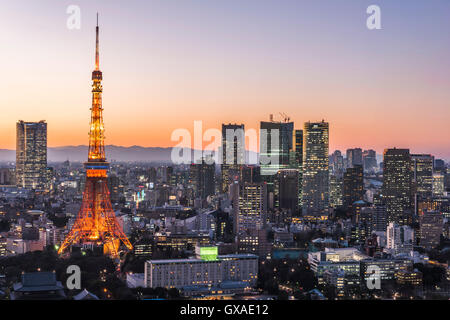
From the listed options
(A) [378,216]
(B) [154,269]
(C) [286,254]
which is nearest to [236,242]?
(C) [286,254]

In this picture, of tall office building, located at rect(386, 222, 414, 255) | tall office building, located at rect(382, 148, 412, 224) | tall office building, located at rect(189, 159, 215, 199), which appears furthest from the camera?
tall office building, located at rect(189, 159, 215, 199)

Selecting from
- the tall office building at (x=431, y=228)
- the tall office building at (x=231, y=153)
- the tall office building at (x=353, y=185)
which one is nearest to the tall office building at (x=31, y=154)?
the tall office building at (x=231, y=153)

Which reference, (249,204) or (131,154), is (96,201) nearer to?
(131,154)

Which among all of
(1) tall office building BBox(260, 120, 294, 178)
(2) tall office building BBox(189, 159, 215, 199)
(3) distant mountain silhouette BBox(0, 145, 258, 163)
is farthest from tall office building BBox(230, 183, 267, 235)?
(1) tall office building BBox(260, 120, 294, 178)

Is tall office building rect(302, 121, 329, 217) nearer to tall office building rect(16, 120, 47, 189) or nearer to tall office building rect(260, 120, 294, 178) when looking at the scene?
tall office building rect(260, 120, 294, 178)

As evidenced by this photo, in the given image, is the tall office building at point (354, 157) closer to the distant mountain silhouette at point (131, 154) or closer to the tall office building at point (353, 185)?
the tall office building at point (353, 185)
